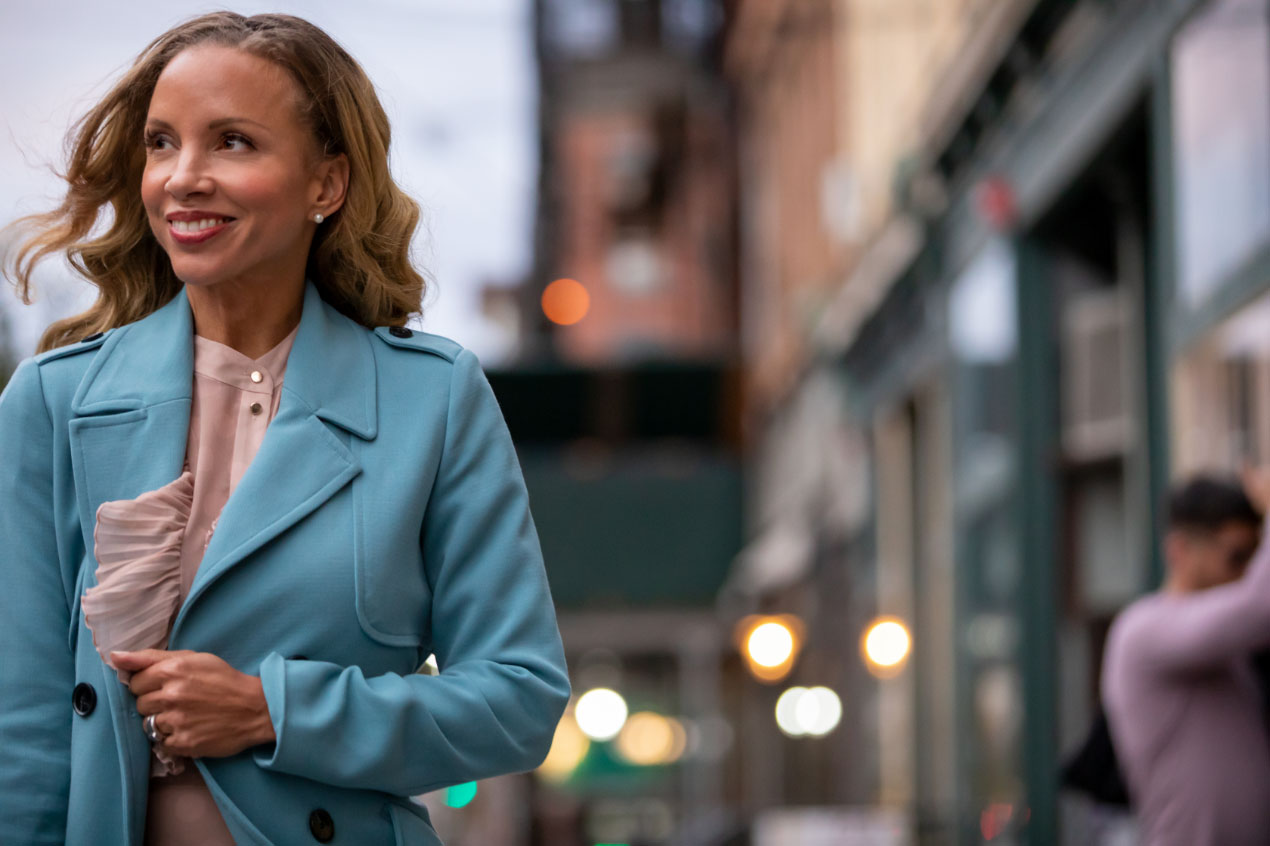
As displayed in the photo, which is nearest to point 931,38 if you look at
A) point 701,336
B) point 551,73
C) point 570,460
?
point 570,460

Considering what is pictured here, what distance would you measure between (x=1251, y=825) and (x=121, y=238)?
3.59m

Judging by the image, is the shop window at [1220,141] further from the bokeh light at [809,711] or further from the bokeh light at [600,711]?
the bokeh light at [600,711]

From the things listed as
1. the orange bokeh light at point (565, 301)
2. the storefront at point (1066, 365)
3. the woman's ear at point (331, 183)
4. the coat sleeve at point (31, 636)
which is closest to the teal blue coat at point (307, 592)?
the coat sleeve at point (31, 636)

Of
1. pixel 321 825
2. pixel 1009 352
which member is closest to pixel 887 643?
pixel 1009 352

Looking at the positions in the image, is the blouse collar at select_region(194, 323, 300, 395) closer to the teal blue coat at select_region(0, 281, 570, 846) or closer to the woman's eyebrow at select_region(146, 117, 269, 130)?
the teal blue coat at select_region(0, 281, 570, 846)

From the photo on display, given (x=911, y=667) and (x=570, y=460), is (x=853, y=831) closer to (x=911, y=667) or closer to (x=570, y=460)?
(x=911, y=667)

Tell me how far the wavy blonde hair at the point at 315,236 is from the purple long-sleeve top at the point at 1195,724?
2964 millimetres

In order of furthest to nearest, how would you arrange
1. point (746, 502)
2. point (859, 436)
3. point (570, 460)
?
point (570, 460) < point (746, 502) < point (859, 436)

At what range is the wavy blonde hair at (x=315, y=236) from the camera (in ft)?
7.45

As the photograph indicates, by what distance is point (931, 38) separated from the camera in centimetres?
1549

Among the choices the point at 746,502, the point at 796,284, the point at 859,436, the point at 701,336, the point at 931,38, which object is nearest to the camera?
the point at 931,38

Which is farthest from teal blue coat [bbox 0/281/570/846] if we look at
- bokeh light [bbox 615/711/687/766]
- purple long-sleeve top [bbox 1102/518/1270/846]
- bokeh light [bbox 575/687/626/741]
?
bokeh light [bbox 615/711/687/766]

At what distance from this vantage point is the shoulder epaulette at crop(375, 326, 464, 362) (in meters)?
2.36

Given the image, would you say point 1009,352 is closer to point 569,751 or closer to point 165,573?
point 165,573
